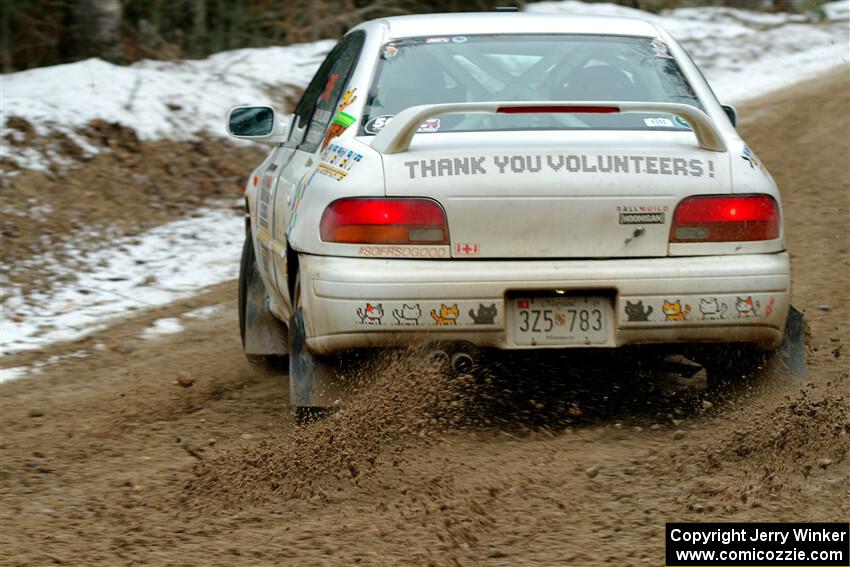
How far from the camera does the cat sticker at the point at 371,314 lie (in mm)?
4629

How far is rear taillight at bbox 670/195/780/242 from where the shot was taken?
4734mm

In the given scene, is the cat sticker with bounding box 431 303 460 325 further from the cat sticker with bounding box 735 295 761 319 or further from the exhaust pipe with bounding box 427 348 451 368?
the cat sticker with bounding box 735 295 761 319

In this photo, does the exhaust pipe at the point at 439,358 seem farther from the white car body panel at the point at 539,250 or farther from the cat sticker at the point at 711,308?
the cat sticker at the point at 711,308

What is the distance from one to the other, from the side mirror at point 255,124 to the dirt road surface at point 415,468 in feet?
4.15

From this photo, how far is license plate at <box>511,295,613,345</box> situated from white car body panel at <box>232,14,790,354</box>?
3cm

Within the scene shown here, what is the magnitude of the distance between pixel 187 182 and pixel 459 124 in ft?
23.5

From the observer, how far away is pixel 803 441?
4512 millimetres

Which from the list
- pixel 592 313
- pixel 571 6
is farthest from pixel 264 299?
pixel 571 6

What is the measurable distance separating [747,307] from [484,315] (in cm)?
98

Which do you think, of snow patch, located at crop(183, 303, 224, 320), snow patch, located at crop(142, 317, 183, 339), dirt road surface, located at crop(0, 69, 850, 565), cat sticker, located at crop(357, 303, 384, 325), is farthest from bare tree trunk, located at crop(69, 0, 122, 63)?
cat sticker, located at crop(357, 303, 384, 325)

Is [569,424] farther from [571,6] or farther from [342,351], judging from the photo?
[571,6]

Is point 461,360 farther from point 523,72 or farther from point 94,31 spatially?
point 94,31

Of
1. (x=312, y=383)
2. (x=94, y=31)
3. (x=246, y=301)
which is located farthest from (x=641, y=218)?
(x=94, y=31)

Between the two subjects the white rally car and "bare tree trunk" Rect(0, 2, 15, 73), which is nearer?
the white rally car
